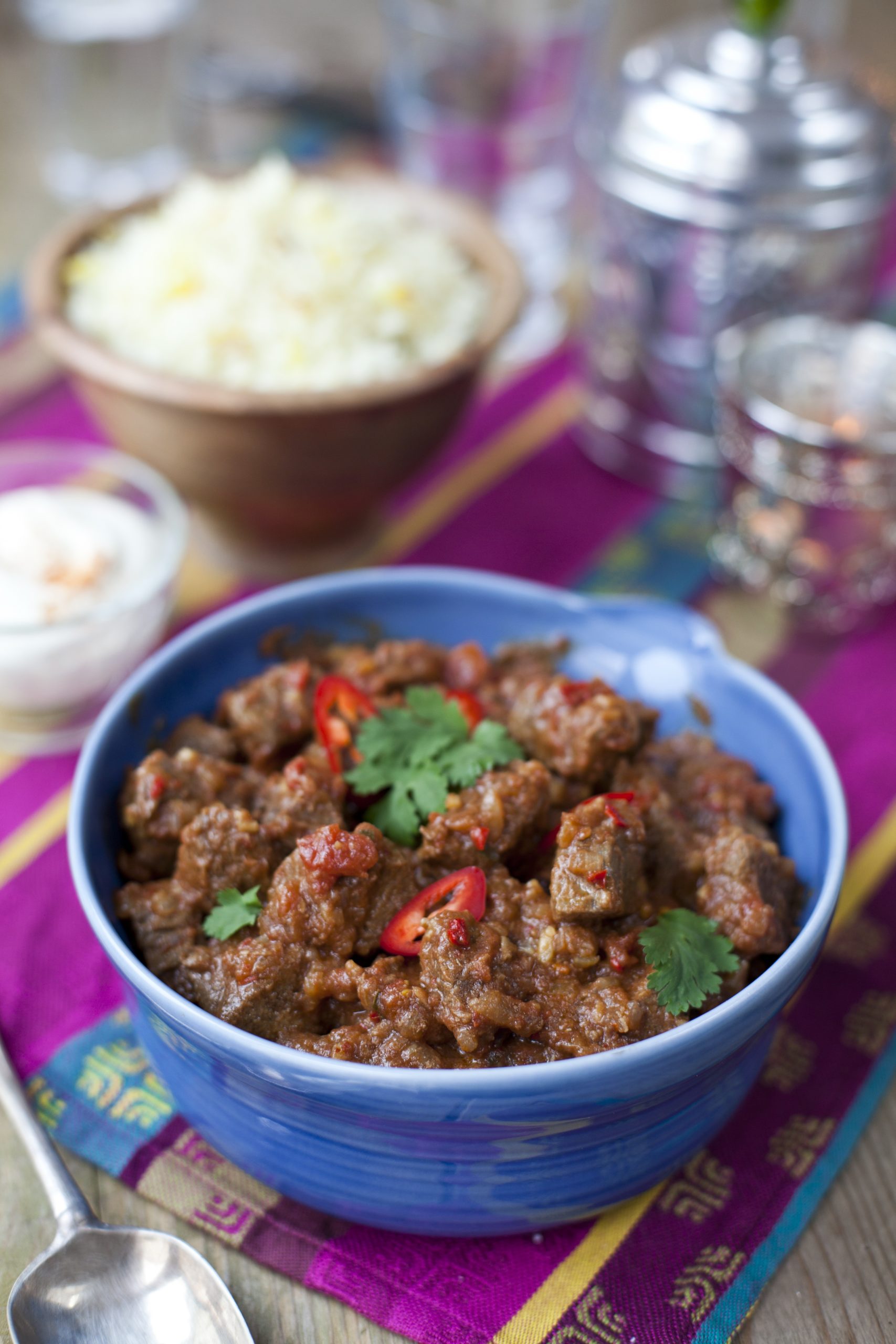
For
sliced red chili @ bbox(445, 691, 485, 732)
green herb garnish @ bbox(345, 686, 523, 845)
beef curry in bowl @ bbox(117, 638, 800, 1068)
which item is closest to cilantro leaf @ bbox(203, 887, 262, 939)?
beef curry in bowl @ bbox(117, 638, 800, 1068)

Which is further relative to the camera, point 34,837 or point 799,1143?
point 34,837

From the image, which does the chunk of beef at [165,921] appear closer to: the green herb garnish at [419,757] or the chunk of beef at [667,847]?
the green herb garnish at [419,757]

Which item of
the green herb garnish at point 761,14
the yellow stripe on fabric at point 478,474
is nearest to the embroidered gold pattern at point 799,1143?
the yellow stripe on fabric at point 478,474

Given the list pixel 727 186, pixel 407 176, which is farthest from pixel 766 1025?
pixel 407 176

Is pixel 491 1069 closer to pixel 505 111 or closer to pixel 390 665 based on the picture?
pixel 390 665

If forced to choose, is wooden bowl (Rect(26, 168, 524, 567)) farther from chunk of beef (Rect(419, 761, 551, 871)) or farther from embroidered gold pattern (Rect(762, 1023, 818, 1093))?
embroidered gold pattern (Rect(762, 1023, 818, 1093))

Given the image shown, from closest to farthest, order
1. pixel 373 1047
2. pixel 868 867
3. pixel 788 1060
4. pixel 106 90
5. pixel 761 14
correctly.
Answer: pixel 373 1047, pixel 788 1060, pixel 868 867, pixel 761 14, pixel 106 90

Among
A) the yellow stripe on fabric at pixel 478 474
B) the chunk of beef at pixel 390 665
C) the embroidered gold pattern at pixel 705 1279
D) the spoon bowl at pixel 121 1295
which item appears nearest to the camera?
the spoon bowl at pixel 121 1295

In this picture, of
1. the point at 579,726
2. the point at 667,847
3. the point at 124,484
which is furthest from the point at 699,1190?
the point at 124,484
